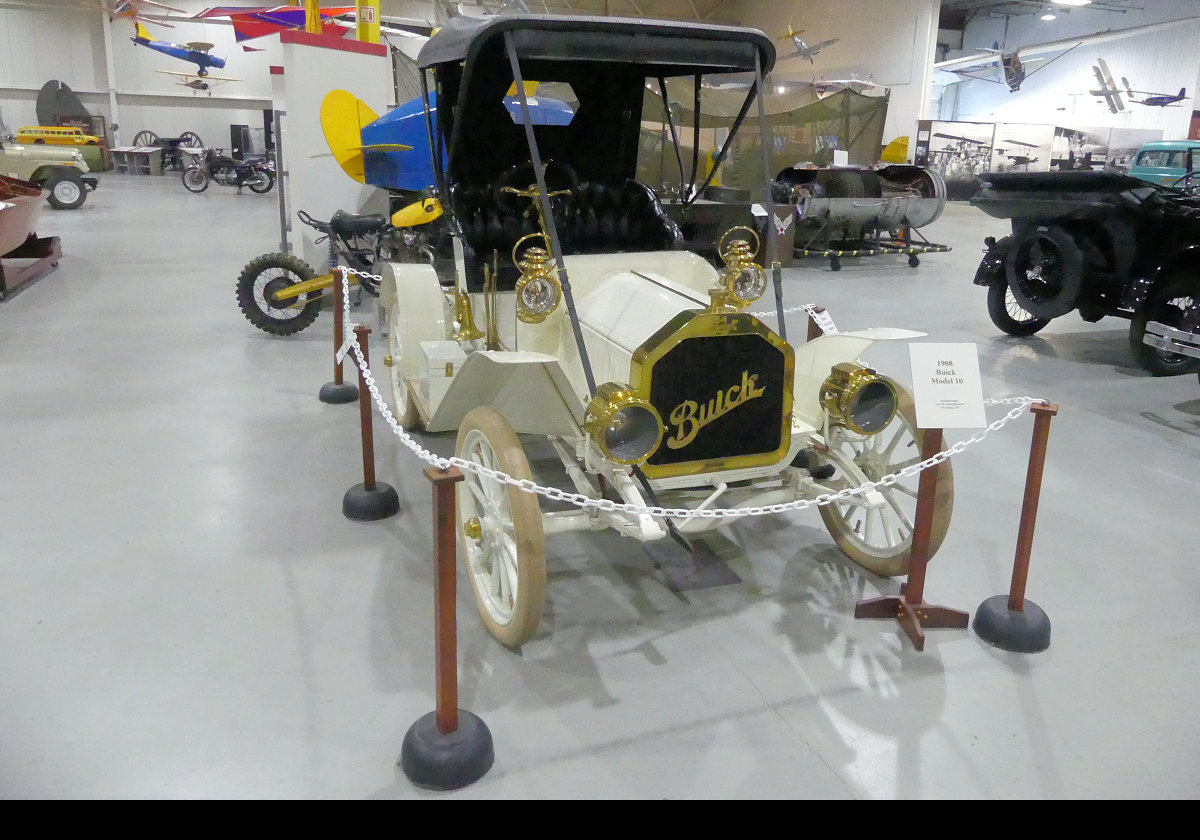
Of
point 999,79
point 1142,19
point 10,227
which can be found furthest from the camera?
point 999,79

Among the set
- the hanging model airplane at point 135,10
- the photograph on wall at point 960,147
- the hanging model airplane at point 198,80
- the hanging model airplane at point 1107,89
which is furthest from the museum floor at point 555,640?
the hanging model airplane at point 198,80

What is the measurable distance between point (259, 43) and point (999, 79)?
2328 cm

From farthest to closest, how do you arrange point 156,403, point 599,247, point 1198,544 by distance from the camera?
1. point 156,403
2. point 599,247
3. point 1198,544

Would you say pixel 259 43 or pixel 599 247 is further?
pixel 259 43

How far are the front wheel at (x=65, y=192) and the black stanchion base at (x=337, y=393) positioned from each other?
1290cm

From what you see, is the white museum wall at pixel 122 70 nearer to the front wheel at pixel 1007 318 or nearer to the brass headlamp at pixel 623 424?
the front wheel at pixel 1007 318

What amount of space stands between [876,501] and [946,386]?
18.7 inches

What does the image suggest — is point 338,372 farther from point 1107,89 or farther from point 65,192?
point 1107,89

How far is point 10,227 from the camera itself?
309 inches

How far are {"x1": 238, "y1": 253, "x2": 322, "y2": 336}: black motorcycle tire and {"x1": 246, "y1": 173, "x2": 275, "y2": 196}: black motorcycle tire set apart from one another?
15715 mm

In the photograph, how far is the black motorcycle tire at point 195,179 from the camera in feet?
65.9
